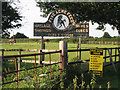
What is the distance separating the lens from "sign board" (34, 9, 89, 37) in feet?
51.6

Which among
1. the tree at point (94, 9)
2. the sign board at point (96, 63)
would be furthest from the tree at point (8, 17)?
the sign board at point (96, 63)

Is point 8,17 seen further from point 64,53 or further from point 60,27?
point 64,53

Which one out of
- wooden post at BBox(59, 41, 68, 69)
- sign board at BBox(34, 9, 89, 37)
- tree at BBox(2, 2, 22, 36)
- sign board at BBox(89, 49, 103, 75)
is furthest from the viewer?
tree at BBox(2, 2, 22, 36)

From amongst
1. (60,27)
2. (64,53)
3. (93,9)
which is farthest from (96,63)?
(93,9)

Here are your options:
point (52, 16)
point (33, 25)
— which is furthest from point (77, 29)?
point (33, 25)

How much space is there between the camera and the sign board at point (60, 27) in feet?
51.6

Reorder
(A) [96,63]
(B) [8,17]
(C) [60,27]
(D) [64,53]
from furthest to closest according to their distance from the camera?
1. (B) [8,17]
2. (C) [60,27]
3. (A) [96,63]
4. (D) [64,53]

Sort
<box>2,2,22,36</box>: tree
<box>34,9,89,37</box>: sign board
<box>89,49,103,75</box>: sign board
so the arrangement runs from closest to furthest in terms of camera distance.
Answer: <box>89,49,103,75</box>: sign board → <box>34,9,89,37</box>: sign board → <box>2,2,22,36</box>: tree

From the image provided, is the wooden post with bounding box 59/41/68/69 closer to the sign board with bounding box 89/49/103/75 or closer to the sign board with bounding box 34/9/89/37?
the sign board with bounding box 89/49/103/75

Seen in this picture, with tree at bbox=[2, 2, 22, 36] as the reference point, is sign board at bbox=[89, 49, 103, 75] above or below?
below

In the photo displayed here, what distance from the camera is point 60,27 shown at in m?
15.8

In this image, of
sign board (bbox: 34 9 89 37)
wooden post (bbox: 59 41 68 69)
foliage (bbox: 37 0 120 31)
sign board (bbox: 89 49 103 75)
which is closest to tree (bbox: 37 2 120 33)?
foliage (bbox: 37 0 120 31)

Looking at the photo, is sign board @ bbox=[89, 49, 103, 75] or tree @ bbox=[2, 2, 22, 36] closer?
sign board @ bbox=[89, 49, 103, 75]

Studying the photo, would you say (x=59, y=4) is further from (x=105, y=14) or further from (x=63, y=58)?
(x=63, y=58)
